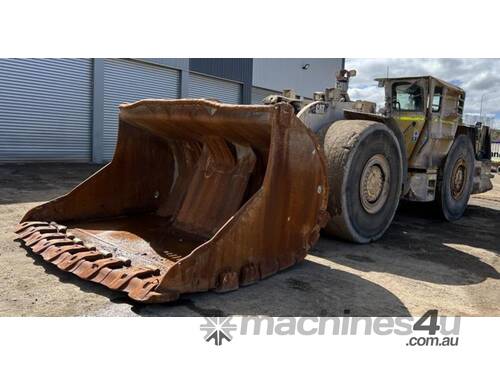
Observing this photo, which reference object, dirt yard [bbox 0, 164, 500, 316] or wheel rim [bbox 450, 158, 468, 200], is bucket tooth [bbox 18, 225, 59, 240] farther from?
wheel rim [bbox 450, 158, 468, 200]

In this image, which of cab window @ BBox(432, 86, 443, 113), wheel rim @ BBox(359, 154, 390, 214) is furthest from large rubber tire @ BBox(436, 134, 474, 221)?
wheel rim @ BBox(359, 154, 390, 214)

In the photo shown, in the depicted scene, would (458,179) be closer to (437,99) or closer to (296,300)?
(437,99)

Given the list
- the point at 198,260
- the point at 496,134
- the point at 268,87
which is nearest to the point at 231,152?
the point at 198,260

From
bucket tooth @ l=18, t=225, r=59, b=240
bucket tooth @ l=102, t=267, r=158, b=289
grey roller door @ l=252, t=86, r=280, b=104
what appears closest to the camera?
bucket tooth @ l=102, t=267, r=158, b=289

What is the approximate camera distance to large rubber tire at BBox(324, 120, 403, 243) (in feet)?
15.4

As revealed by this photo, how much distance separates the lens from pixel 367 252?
4.91 m

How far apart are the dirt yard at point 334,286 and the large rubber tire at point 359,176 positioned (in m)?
0.24

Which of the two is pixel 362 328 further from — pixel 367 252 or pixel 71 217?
pixel 71 217

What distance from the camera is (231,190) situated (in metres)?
4.33

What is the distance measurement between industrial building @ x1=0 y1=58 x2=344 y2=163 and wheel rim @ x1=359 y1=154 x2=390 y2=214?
9.65 meters

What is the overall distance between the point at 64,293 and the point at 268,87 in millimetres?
17855

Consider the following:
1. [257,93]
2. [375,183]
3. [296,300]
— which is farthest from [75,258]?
[257,93]

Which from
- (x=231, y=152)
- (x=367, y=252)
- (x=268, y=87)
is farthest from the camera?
(x=268, y=87)

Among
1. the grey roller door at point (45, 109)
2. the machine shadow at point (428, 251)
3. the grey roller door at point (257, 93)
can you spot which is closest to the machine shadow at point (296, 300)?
the machine shadow at point (428, 251)
